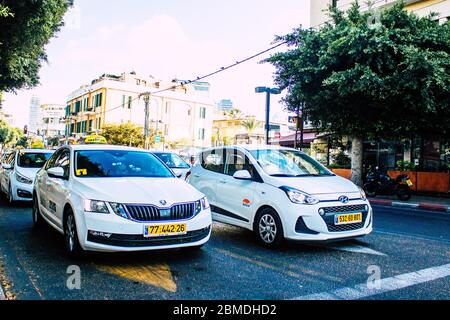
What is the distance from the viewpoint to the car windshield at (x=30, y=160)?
10.1 meters

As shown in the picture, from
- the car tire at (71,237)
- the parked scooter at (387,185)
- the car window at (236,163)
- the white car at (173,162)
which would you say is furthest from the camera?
the parked scooter at (387,185)

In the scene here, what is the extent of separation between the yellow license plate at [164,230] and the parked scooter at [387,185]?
1156cm

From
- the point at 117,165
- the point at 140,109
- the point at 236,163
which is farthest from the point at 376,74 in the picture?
the point at 140,109

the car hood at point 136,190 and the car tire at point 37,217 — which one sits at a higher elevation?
the car hood at point 136,190

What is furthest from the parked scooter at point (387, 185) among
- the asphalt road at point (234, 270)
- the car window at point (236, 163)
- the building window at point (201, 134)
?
the building window at point (201, 134)

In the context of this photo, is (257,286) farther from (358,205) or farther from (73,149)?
(73,149)

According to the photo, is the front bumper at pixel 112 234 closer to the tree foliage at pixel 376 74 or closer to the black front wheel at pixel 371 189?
the tree foliage at pixel 376 74

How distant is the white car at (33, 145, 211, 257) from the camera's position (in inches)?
174

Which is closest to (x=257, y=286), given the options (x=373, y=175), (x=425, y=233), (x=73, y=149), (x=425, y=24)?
(x=73, y=149)

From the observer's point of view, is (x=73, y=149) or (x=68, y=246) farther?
(x=73, y=149)

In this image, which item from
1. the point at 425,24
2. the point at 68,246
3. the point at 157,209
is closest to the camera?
the point at 157,209

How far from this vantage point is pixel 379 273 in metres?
A: 4.61

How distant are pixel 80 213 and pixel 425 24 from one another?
1505cm

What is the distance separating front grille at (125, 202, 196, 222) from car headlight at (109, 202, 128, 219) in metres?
0.05
